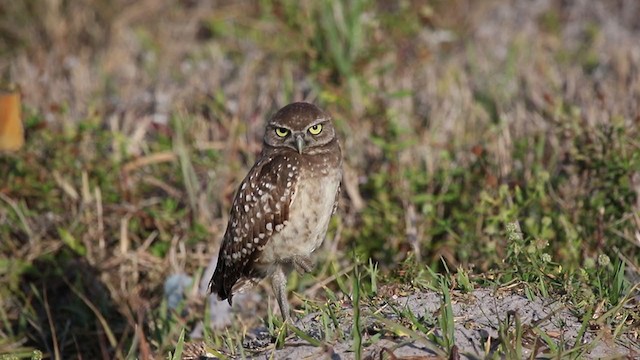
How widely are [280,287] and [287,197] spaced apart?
22.1 inches

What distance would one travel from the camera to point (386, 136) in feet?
22.5

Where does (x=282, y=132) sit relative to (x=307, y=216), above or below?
above

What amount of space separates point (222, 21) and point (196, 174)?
3.74m

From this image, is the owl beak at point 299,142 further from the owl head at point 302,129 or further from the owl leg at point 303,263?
the owl leg at point 303,263

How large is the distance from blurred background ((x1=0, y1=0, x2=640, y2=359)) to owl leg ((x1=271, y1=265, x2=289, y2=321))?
23.6 inches

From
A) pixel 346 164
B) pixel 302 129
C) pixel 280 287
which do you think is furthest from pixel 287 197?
pixel 346 164

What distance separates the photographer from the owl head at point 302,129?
15.9 feet

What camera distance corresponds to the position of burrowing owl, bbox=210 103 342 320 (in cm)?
486

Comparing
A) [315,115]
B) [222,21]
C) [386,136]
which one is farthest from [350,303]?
[222,21]

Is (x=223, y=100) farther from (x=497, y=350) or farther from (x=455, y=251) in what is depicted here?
(x=497, y=350)

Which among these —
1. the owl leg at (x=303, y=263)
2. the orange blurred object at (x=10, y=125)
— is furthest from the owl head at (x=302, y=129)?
the orange blurred object at (x=10, y=125)

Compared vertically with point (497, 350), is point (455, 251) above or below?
below

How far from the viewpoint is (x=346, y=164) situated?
6.74 meters

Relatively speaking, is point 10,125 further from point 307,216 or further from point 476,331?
point 476,331
